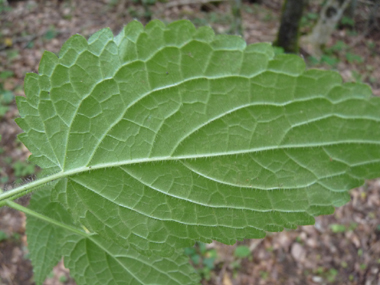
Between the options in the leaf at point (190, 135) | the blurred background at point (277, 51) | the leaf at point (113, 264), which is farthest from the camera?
the blurred background at point (277, 51)

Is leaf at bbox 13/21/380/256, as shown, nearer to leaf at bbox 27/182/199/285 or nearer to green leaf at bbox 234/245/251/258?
leaf at bbox 27/182/199/285

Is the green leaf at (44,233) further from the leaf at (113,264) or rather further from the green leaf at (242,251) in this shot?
the green leaf at (242,251)

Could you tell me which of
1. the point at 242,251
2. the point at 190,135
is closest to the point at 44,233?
the point at 190,135

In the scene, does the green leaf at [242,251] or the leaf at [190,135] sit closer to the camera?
the leaf at [190,135]

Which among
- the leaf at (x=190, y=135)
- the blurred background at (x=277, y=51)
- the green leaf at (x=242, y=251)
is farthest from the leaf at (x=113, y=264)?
the green leaf at (x=242, y=251)

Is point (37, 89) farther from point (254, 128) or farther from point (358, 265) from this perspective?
point (358, 265)

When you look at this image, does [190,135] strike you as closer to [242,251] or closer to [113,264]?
[113,264]

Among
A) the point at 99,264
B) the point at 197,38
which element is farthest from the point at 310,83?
the point at 99,264
